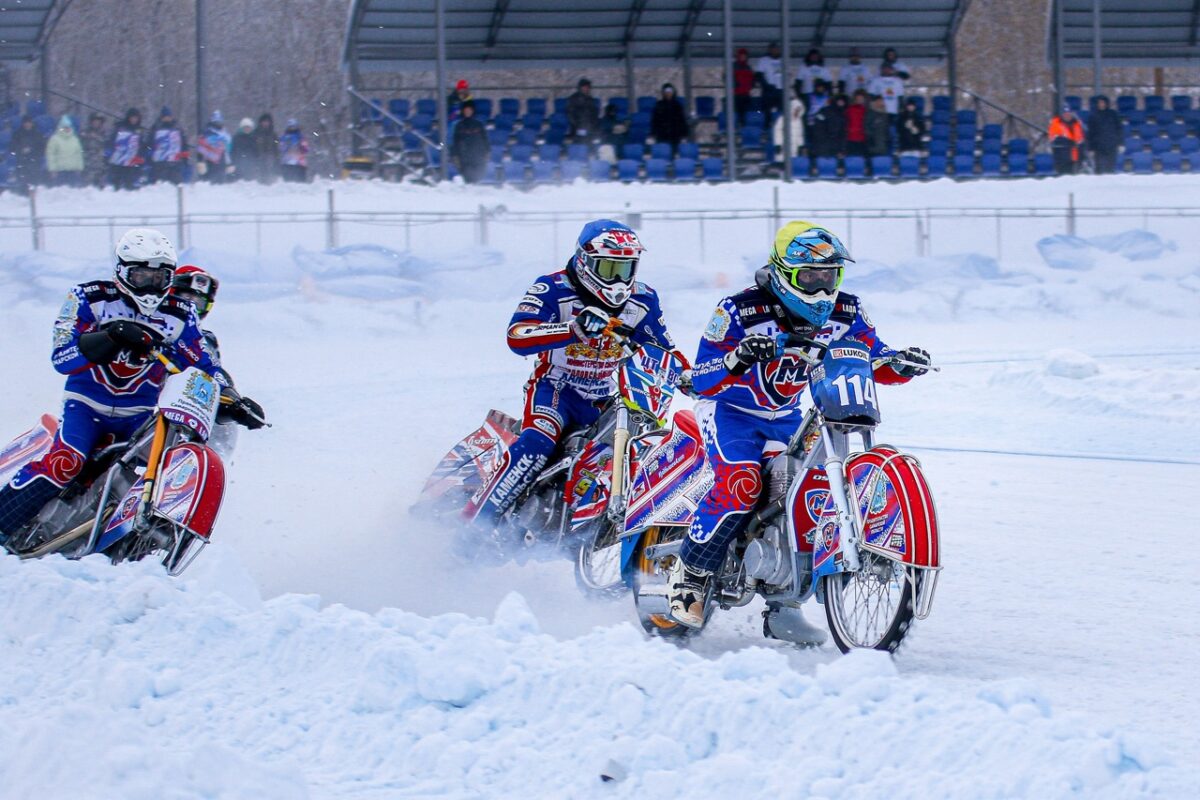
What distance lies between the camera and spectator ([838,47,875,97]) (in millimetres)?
24328

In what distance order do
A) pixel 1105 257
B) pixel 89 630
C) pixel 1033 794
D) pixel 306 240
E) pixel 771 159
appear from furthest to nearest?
pixel 771 159 → pixel 1105 257 → pixel 306 240 → pixel 89 630 → pixel 1033 794

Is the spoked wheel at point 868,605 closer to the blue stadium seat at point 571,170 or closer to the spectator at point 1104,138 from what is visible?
the blue stadium seat at point 571,170

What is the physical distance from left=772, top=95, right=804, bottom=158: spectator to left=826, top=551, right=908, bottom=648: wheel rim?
1786cm

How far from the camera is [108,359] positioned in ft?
24.7

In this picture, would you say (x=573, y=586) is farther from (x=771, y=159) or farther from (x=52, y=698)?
(x=771, y=159)

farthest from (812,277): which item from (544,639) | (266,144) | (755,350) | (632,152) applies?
(632,152)

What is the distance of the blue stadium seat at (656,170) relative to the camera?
2277 cm

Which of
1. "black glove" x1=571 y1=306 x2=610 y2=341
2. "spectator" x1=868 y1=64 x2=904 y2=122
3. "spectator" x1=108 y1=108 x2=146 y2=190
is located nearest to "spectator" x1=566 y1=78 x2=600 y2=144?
"spectator" x1=868 y1=64 x2=904 y2=122

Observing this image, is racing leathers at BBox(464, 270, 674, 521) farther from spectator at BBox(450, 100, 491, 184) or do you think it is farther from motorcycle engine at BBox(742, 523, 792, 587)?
spectator at BBox(450, 100, 491, 184)

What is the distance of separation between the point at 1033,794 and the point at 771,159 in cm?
2053

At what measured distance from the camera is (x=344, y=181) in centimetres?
2059

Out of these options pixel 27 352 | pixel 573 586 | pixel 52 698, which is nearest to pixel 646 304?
pixel 573 586

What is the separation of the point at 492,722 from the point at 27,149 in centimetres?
1796

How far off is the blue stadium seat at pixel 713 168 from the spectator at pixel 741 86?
1.24 metres
